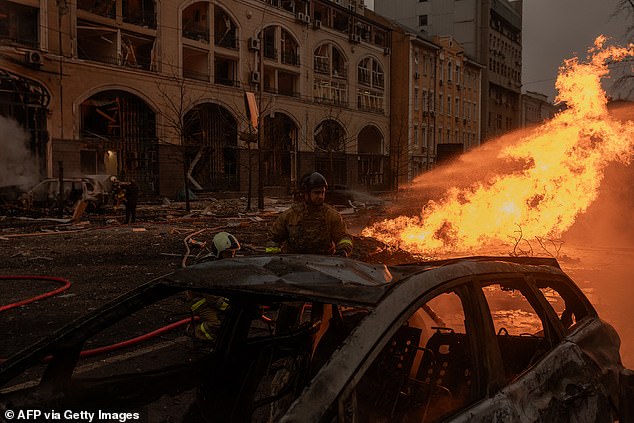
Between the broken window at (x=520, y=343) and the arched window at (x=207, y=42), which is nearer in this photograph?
the broken window at (x=520, y=343)

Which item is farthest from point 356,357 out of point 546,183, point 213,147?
point 213,147

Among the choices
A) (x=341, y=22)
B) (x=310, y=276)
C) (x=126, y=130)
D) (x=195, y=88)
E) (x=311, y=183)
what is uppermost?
(x=341, y=22)

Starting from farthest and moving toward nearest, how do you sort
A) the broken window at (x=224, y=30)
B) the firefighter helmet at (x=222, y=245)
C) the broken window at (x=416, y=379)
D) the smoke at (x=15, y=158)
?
the broken window at (x=224, y=30) < the smoke at (x=15, y=158) < the firefighter helmet at (x=222, y=245) < the broken window at (x=416, y=379)

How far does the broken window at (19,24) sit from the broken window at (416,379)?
2726 centimetres

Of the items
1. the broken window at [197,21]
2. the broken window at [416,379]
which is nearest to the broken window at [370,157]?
the broken window at [197,21]

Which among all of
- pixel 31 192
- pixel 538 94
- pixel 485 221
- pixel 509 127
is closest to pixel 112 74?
pixel 31 192

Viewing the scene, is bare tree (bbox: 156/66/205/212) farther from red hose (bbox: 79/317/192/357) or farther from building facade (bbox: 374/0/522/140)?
building facade (bbox: 374/0/522/140)

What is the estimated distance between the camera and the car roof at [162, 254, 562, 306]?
226 centimetres

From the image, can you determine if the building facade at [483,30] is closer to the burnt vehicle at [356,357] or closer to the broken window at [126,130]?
the broken window at [126,130]

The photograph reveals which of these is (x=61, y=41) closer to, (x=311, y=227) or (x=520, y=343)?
(x=311, y=227)

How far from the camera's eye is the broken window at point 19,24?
25.0 metres

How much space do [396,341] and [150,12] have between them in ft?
107

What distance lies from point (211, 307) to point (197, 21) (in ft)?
110

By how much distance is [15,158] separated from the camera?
23.7 meters
